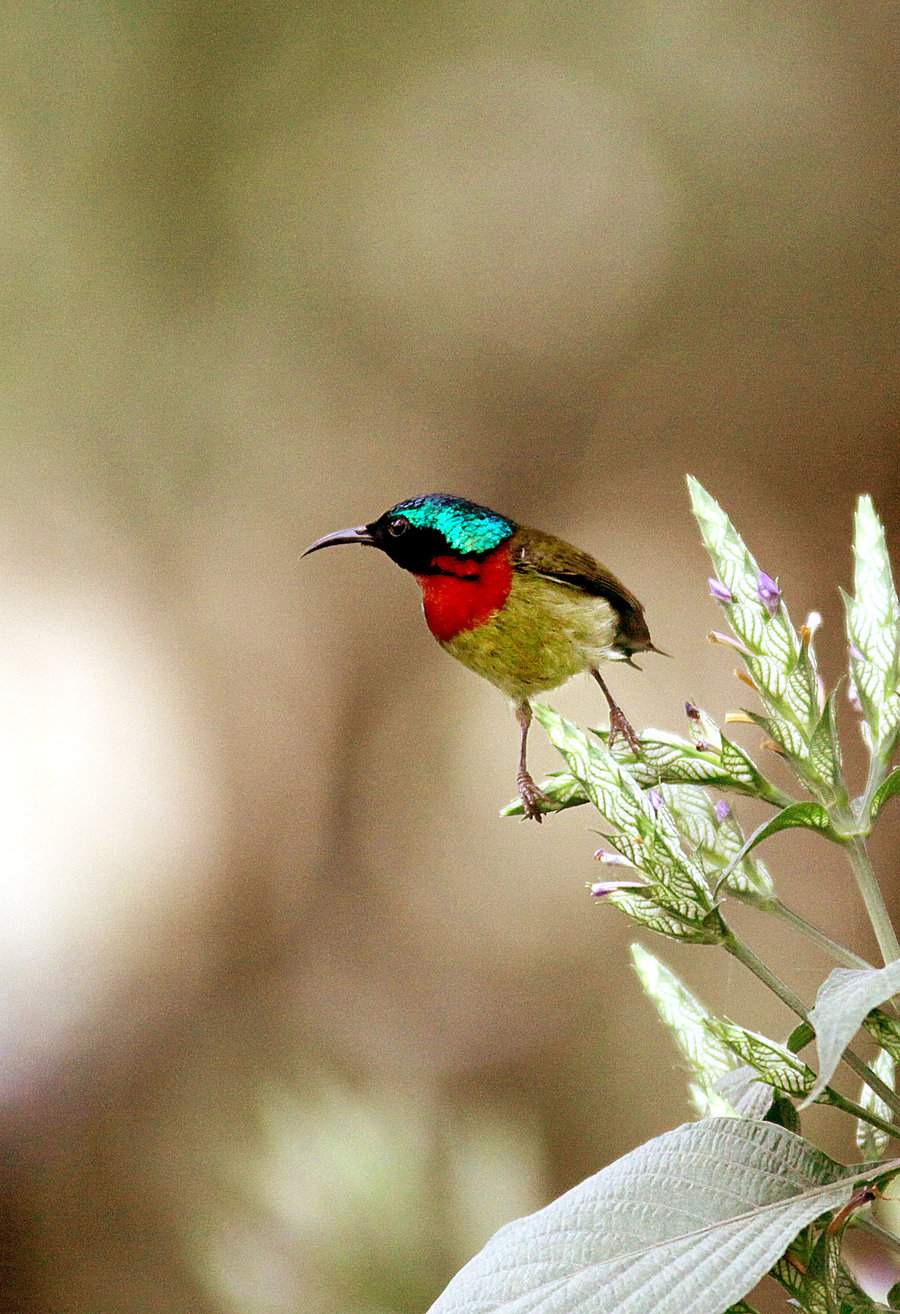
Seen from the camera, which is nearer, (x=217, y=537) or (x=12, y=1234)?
(x=12, y=1234)

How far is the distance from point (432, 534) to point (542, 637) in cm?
7

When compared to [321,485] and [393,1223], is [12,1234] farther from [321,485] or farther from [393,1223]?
[321,485]

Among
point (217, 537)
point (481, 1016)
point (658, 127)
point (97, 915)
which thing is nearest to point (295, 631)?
point (217, 537)

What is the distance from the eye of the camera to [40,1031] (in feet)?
4.74

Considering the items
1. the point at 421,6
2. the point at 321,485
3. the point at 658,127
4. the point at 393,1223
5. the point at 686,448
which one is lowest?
the point at 393,1223

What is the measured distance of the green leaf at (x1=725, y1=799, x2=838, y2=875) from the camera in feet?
0.93

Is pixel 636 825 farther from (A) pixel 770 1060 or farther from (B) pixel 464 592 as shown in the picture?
(B) pixel 464 592

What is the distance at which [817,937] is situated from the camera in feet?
1.04

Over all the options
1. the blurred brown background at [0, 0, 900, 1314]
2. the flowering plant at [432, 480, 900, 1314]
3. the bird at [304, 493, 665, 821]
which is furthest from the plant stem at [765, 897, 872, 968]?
the blurred brown background at [0, 0, 900, 1314]

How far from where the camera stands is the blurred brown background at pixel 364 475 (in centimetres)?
141

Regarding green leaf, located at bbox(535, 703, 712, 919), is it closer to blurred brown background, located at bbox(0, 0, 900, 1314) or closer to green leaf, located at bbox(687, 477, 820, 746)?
green leaf, located at bbox(687, 477, 820, 746)

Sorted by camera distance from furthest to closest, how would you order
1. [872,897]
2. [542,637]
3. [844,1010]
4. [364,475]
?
[364,475] < [542,637] < [872,897] < [844,1010]

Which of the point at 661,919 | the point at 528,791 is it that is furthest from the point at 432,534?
the point at 661,919

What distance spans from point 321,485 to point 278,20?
0.62 metres
